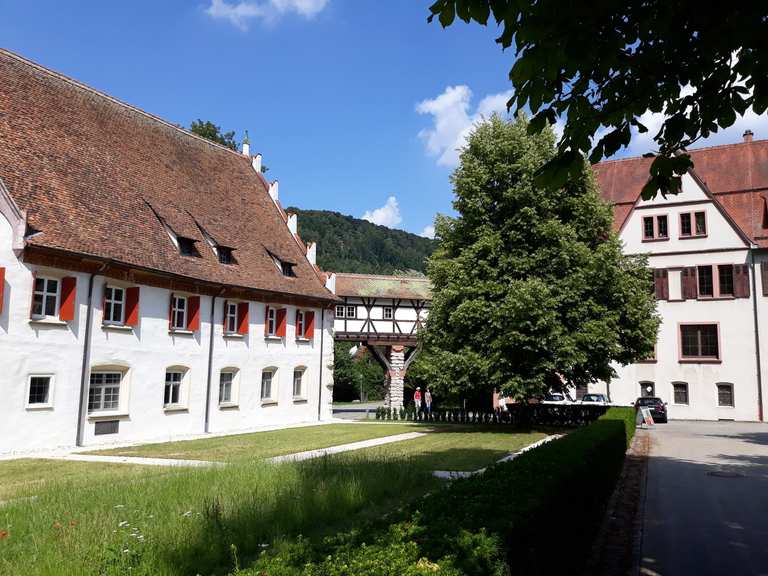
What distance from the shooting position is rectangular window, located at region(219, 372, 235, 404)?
86.3 ft

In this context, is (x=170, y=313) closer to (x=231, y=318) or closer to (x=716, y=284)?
(x=231, y=318)

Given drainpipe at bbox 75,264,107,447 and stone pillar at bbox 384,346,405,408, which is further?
stone pillar at bbox 384,346,405,408

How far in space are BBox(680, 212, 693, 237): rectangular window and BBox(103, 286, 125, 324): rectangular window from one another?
1308 inches

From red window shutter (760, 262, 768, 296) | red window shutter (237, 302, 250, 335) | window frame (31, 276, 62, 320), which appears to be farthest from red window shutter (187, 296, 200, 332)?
red window shutter (760, 262, 768, 296)

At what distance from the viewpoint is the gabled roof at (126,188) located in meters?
20.1

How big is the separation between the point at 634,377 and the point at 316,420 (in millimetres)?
20903

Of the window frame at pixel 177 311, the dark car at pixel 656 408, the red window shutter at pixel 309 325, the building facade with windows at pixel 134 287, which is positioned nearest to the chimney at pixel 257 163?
the building facade with windows at pixel 134 287

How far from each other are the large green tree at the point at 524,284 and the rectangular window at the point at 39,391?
13.1m

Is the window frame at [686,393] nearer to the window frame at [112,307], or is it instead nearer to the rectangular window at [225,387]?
the rectangular window at [225,387]

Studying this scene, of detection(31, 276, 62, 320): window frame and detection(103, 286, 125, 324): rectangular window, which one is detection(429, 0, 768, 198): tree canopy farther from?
detection(103, 286, 125, 324): rectangular window

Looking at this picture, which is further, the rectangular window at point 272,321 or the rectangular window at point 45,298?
the rectangular window at point 272,321

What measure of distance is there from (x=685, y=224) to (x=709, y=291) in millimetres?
4428

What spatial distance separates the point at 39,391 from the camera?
738 inches

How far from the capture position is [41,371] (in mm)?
18547
